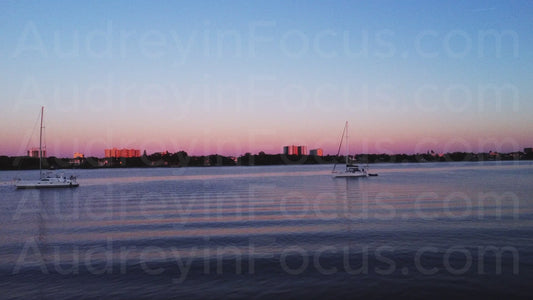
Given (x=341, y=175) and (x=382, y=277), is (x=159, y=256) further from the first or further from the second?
(x=341, y=175)

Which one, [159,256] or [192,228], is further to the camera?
[192,228]

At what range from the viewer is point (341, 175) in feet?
348

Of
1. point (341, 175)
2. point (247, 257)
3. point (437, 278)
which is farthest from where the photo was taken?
point (341, 175)

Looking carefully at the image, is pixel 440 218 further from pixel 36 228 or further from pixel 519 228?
pixel 36 228

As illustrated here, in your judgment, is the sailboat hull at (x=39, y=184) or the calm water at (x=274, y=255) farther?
the sailboat hull at (x=39, y=184)

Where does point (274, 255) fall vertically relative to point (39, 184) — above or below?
below

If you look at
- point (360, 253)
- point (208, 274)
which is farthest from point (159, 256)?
point (360, 253)

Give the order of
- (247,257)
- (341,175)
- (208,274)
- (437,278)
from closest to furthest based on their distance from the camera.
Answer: (437,278), (208,274), (247,257), (341,175)

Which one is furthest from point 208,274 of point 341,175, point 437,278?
point 341,175

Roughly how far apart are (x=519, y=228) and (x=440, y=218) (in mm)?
5898

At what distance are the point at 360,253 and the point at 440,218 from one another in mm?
13960

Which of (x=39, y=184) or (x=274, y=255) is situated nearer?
(x=274, y=255)

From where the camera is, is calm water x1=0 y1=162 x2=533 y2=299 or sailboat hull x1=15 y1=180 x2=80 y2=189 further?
sailboat hull x1=15 y1=180 x2=80 y2=189

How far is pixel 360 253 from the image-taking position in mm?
20203
